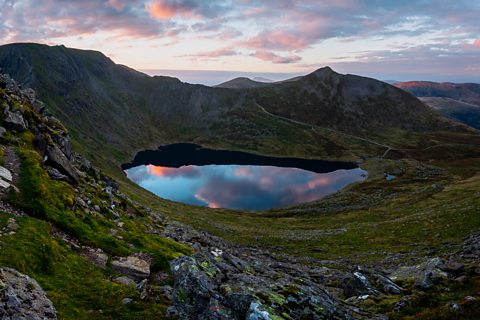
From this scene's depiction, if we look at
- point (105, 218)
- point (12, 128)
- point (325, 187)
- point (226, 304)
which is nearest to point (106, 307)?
point (226, 304)

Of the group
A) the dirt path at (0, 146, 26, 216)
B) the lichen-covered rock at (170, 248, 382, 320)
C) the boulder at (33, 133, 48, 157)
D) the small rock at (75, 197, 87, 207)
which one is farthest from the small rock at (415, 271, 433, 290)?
the boulder at (33, 133, 48, 157)

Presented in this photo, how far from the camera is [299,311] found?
17.1 metres

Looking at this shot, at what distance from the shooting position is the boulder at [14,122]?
43.6 metres

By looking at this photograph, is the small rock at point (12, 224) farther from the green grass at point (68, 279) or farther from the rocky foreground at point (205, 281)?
the green grass at point (68, 279)

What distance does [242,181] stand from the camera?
160 metres

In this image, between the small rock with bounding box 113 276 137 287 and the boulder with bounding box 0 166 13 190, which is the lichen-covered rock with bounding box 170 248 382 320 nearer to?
the small rock with bounding box 113 276 137 287

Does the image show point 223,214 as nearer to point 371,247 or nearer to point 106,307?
point 371,247

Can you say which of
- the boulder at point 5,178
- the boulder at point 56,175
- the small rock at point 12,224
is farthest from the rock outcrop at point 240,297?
the boulder at point 56,175

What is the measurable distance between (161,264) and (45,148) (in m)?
24.6

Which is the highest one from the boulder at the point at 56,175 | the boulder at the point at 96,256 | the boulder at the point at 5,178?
the boulder at the point at 5,178

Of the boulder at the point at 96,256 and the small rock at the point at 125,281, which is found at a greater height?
the boulder at the point at 96,256

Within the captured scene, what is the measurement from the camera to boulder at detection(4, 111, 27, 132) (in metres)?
43.6

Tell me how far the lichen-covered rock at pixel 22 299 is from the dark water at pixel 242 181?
344ft

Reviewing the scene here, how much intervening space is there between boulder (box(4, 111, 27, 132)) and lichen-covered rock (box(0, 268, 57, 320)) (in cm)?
3037
